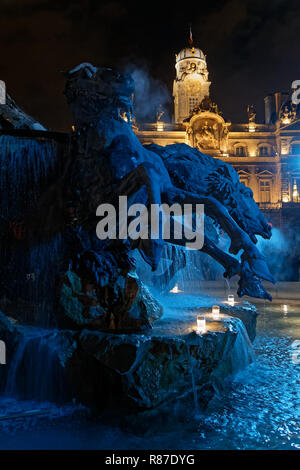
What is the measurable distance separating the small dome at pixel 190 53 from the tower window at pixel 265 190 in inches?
931

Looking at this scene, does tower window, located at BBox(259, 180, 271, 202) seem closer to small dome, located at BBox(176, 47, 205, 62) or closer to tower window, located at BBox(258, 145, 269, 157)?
tower window, located at BBox(258, 145, 269, 157)

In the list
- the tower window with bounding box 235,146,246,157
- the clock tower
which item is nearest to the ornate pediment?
the tower window with bounding box 235,146,246,157

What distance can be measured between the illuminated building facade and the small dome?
15.2 m

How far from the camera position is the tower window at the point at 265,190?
44.3 metres

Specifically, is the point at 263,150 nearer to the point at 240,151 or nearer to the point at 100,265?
the point at 240,151

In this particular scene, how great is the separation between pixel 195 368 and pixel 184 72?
5525 cm

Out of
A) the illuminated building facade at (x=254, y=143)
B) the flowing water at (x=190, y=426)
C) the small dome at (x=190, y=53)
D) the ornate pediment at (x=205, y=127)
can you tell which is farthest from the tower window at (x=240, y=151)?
the flowing water at (x=190, y=426)

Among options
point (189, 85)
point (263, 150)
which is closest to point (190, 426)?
point (263, 150)

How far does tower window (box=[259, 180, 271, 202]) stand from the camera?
145 ft

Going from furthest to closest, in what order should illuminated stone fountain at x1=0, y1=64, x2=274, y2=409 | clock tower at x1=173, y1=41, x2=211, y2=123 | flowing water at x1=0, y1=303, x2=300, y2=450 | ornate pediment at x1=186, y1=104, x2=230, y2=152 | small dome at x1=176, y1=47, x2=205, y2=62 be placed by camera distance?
small dome at x1=176, y1=47, x2=205, y2=62 → clock tower at x1=173, y1=41, x2=211, y2=123 → ornate pediment at x1=186, y1=104, x2=230, y2=152 → illuminated stone fountain at x1=0, y1=64, x2=274, y2=409 → flowing water at x1=0, y1=303, x2=300, y2=450

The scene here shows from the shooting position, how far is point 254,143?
4559cm

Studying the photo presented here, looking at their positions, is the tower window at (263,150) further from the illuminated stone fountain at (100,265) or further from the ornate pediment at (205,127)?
the illuminated stone fountain at (100,265)
